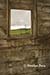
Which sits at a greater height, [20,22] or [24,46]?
[20,22]

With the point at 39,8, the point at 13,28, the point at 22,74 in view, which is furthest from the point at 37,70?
the point at 39,8

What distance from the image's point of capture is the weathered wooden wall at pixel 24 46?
3.54 metres

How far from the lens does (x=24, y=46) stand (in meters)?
3.76

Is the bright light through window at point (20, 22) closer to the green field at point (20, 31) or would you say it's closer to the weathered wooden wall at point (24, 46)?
the green field at point (20, 31)

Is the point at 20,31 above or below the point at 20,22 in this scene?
below

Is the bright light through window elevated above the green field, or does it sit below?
above

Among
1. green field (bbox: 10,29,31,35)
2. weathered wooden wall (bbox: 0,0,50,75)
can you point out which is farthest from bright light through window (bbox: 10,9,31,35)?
weathered wooden wall (bbox: 0,0,50,75)

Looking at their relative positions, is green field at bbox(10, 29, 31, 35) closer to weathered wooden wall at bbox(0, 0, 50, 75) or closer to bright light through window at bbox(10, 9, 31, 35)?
bright light through window at bbox(10, 9, 31, 35)

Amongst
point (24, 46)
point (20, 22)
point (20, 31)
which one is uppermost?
point (20, 22)

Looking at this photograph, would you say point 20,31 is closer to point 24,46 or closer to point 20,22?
point 20,22

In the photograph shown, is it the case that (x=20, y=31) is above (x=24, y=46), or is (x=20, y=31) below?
above

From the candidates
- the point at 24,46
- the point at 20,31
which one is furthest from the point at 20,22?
the point at 24,46

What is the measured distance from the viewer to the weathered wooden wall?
3.54 m

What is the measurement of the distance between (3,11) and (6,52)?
0.81 meters
